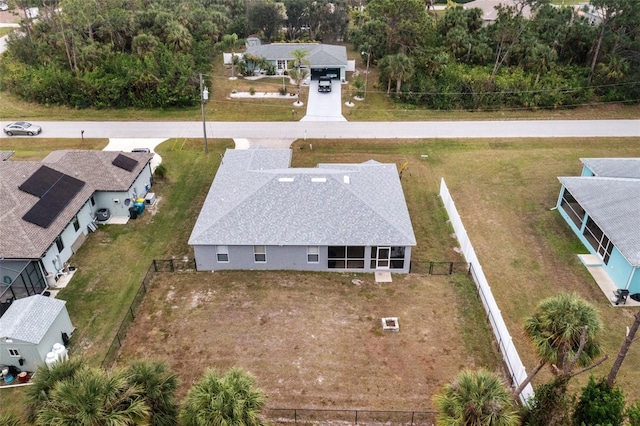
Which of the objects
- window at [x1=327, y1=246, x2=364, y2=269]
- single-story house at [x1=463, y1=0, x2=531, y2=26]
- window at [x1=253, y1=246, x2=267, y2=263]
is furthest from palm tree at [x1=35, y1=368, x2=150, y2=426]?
single-story house at [x1=463, y1=0, x2=531, y2=26]

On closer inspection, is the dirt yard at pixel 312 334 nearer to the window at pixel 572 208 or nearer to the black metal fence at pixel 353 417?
the black metal fence at pixel 353 417

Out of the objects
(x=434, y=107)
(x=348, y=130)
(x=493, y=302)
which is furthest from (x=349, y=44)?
(x=493, y=302)

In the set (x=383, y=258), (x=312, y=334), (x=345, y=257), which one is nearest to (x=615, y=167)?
(x=383, y=258)

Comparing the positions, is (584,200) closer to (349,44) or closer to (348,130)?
(348,130)

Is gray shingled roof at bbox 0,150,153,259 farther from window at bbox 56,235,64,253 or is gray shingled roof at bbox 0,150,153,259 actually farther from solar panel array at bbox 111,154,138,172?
window at bbox 56,235,64,253

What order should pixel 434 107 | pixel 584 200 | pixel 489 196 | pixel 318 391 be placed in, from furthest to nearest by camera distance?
pixel 434 107
pixel 489 196
pixel 584 200
pixel 318 391

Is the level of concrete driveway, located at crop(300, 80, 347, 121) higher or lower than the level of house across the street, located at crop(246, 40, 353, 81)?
lower
